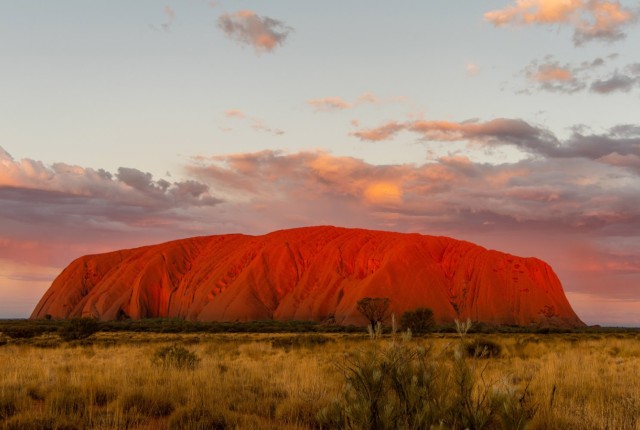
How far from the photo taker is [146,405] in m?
9.62

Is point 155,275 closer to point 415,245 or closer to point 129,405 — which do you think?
point 415,245

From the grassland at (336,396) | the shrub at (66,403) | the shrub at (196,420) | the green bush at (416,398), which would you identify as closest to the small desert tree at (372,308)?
the grassland at (336,396)

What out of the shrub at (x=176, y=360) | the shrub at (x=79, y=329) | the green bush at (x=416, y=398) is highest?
the green bush at (x=416, y=398)

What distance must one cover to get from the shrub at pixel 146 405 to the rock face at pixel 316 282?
74.3 metres

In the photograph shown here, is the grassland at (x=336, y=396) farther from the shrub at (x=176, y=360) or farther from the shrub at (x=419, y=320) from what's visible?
the shrub at (x=419, y=320)

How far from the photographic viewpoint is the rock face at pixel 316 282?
92125 mm

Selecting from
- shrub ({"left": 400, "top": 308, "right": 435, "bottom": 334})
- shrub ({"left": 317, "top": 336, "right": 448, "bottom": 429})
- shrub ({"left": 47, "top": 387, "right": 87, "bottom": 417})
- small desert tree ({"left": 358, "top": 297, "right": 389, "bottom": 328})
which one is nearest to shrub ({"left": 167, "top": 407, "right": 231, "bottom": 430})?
shrub ({"left": 47, "top": 387, "right": 87, "bottom": 417})

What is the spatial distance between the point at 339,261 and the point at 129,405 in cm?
9259

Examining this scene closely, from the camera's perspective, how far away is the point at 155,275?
11106 cm

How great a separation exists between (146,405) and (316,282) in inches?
3571

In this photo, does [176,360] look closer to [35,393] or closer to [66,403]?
[35,393]

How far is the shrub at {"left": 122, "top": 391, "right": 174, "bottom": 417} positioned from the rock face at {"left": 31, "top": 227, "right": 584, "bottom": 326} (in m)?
74.3

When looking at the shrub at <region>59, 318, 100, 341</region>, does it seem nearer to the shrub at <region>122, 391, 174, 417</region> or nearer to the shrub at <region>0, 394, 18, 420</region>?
the shrub at <region>0, 394, 18, 420</region>

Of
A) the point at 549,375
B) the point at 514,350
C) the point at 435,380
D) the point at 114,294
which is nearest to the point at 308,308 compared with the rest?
the point at 114,294
